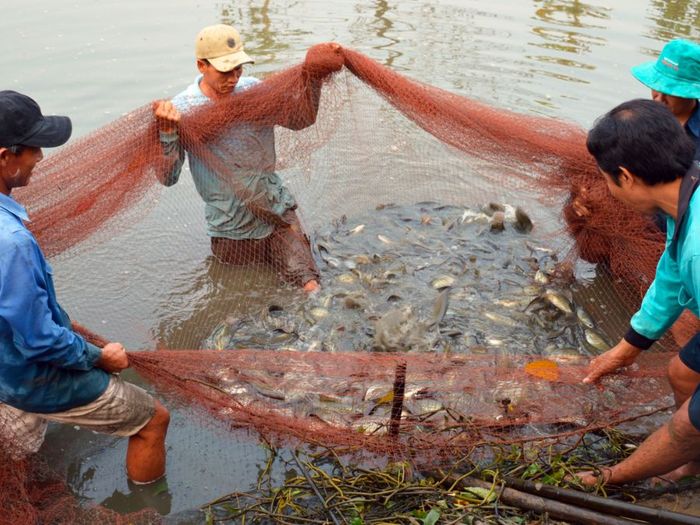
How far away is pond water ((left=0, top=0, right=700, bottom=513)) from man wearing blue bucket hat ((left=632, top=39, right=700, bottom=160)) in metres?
2.58

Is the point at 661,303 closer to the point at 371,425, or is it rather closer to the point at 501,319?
the point at 371,425

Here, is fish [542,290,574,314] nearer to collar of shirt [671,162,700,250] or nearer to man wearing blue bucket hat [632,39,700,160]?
man wearing blue bucket hat [632,39,700,160]

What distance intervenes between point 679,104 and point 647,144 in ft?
6.33

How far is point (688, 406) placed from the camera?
3301mm


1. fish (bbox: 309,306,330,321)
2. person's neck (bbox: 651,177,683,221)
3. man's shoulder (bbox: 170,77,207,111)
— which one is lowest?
fish (bbox: 309,306,330,321)

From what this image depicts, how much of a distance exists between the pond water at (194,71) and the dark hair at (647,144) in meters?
2.92

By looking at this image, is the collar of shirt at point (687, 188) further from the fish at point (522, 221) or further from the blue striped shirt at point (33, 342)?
the fish at point (522, 221)

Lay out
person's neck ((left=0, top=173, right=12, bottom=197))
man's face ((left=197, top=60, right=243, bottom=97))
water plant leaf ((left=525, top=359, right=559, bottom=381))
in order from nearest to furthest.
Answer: person's neck ((left=0, top=173, right=12, bottom=197)) < water plant leaf ((left=525, top=359, right=559, bottom=381)) < man's face ((left=197, top=60, right=243, bottom=97))

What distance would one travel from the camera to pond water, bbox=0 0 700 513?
4.58 metres

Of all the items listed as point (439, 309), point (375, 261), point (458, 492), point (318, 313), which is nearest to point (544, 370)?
point (458, 492)

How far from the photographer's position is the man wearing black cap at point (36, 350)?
3.06 meters

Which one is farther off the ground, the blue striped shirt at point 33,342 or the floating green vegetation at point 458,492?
the blue striped shirt at point 33,342

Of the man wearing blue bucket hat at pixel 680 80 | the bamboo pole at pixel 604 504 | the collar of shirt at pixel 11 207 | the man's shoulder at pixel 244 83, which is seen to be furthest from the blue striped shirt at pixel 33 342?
the man wearing blue bucket hat at pixel 680 80

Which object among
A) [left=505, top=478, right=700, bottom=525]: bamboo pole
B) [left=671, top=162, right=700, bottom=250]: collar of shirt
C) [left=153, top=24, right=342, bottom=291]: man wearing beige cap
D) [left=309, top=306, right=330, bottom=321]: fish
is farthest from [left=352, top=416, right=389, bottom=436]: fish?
[left=153, top=24, right=342, bottom=291]: man wearing beige cap
